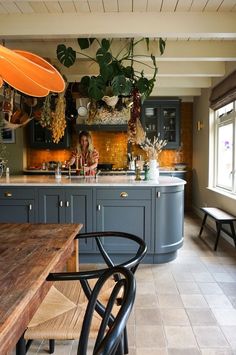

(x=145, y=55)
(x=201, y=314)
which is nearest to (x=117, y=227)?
(x=201, y=314)

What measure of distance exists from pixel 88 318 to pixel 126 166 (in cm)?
641

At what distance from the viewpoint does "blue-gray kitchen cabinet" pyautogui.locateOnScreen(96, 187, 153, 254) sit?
3.74 metres

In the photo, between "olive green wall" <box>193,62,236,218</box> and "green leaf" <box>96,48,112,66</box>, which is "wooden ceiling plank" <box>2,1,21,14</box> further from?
"olive green wall" <box>193,62,236,218</box>

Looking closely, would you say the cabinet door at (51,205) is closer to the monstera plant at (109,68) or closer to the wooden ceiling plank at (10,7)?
the monstera plant at (109,68)

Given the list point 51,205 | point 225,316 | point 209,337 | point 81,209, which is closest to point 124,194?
point 81,209

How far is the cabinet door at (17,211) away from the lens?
3.84 metres

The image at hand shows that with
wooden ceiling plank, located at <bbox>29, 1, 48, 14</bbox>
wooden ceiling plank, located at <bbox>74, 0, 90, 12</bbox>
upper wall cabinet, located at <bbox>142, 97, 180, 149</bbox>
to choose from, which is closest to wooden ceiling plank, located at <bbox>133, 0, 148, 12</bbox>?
wooden ceiling plank, located at <bbox>74, 0, 90, 12</bbox>

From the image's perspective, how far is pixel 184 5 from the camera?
312 cm

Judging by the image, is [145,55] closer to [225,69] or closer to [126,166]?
[225,69]

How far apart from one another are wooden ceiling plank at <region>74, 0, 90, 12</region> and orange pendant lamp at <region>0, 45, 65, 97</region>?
1.49m

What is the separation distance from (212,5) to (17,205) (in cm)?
302

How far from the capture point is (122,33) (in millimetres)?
3324

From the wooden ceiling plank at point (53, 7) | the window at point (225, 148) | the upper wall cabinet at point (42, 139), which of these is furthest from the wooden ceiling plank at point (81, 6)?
the upper wall cabinet at point (42, 139)

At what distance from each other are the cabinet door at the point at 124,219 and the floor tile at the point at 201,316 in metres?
1.18
